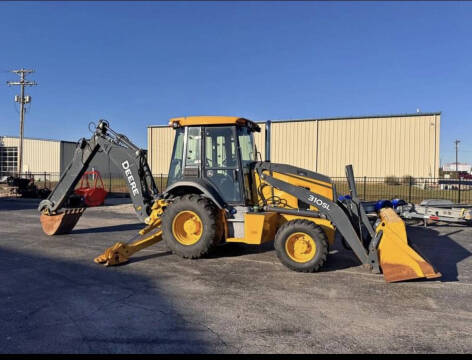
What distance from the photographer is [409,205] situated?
383 inches

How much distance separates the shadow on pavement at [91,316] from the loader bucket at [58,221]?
324 cm

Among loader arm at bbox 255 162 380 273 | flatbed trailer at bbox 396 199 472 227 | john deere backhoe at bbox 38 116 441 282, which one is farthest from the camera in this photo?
flatbed trailer at bbox 396 199 472 227

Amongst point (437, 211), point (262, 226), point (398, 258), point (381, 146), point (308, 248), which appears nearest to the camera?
point (398, 258)

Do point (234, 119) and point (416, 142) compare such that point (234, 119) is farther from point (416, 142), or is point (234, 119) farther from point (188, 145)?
point (416, 142)

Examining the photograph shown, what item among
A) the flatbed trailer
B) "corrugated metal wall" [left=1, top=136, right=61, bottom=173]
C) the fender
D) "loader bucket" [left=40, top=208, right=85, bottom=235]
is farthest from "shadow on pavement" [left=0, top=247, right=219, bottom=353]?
"corrugated metal wall" [left=1, top=136, right=61, bottom=173]

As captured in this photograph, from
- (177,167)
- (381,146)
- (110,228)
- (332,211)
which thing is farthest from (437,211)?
(381,146)

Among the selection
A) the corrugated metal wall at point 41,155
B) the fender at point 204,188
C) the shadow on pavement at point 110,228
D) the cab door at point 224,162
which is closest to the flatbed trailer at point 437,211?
the cab door at point 224,162

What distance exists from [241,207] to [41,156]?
40.0 m

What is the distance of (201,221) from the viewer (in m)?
6.52

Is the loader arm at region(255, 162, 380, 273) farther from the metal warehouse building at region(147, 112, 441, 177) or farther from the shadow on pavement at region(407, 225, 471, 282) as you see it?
the metal warehouse building at region(147, 112, 441, 177)

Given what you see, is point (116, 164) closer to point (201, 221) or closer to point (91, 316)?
point (201, 221)

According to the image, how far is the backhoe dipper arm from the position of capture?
25.2 ft

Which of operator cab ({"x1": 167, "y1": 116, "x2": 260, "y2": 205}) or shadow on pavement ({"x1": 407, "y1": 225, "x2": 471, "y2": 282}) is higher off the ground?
operator cab ({"x1": 167, "y1": 116, "x2": 260, "y2": 205})
